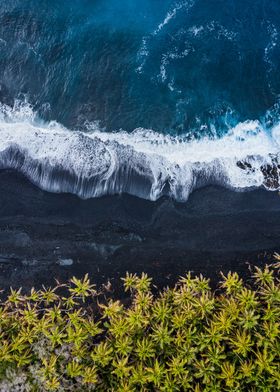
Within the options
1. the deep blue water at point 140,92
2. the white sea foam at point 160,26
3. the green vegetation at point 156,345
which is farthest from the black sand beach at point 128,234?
the white sea foam at point 160,26

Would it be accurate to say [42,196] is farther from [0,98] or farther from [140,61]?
[140,61]

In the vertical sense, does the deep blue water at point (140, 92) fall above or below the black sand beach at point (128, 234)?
above

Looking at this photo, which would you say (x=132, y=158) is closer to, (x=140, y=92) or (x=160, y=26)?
(x=140, y=92)

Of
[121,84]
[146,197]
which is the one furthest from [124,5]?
[146,197]

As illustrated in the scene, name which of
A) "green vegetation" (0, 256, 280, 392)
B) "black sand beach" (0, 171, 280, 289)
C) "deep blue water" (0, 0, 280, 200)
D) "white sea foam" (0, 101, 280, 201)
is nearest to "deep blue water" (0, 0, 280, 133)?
"deep blue water" (0, 0, 280, 200)

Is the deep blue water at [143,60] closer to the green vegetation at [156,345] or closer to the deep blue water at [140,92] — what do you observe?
the deep blue water at [140,92]
